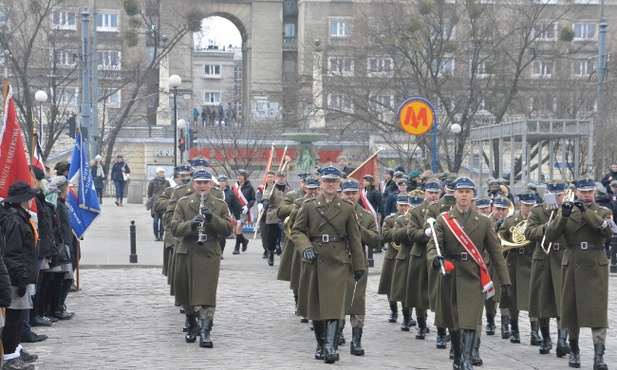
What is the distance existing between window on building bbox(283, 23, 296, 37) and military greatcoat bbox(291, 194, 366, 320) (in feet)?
250

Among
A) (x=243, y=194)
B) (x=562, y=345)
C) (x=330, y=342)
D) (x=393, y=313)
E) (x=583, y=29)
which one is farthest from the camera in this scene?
(x=583, y=29)

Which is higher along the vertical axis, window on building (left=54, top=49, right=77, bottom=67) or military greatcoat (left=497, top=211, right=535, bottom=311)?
window on building (left=54, top=49, right=77, bottom=67)

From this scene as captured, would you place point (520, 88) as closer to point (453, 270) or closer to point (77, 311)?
point (77, 311)

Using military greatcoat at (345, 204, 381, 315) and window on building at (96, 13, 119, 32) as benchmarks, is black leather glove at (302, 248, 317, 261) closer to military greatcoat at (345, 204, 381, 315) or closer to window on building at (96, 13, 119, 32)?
military greatcoat at (345, 204, 381, 315)

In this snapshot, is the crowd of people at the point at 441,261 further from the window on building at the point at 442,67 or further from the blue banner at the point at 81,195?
the window on building at the point at 442,67

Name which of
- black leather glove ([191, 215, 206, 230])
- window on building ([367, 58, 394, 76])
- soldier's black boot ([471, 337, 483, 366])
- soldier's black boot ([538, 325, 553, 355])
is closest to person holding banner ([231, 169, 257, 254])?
black leather glove ([191, 215, 206, 230])

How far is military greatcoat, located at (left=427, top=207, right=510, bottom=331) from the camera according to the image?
12.8m

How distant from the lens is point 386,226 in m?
16.3

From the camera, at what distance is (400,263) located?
53.0ft

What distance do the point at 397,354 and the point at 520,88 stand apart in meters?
38.0

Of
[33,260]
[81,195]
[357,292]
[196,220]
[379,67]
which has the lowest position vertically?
[357,292]

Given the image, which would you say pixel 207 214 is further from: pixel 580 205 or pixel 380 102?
pixel 380 102

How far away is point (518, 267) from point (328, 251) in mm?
2989

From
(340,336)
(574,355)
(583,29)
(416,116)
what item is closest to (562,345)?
(574,355)
